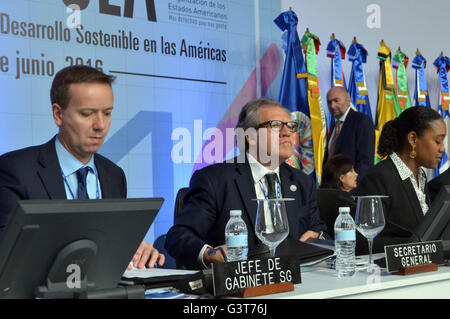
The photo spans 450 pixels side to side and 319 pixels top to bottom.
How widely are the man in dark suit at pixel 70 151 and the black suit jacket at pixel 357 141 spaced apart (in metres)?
3.50

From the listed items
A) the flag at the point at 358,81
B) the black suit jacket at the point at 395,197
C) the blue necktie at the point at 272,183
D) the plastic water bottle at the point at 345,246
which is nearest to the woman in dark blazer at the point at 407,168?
the black suit jacket at the point at 395,197

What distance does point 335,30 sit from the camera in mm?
6059

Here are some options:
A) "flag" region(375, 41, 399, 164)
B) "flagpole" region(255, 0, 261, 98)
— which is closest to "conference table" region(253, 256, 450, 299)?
"flagpole" region(255, 0, 261, 98)

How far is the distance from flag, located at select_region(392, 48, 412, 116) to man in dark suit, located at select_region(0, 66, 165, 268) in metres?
4.75

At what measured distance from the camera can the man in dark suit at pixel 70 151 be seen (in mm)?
2160

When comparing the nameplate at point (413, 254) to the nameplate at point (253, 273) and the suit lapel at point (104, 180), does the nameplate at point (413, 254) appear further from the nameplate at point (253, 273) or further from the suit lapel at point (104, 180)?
the suit lapel at point (104, 180)

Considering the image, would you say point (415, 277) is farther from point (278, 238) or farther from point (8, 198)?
point (8, 198)

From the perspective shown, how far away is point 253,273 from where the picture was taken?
166cm

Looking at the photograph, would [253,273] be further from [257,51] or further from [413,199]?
[257,51]

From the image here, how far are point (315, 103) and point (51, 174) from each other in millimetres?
3712

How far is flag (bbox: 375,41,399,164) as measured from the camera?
20.8 feet

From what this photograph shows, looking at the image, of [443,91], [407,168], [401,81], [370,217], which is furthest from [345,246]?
[443,91]
